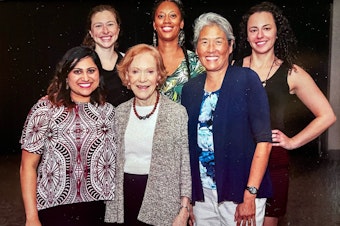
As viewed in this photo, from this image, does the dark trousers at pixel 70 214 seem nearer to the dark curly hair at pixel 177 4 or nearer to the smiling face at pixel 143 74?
the smiling face at pixel 143 74

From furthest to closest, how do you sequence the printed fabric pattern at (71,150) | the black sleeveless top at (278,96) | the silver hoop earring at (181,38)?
the silver hoop earring at (181,38), the black sleeveless top at (278,96), the printed fabric pattern at (71,150)

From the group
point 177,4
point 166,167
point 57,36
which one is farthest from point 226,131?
point 57,36

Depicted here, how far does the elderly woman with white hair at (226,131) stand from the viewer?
1.19 meters

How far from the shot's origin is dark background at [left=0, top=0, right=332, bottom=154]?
1453 mm

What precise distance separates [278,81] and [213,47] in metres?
0.25

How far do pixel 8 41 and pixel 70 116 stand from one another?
64 cm

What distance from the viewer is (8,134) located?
5.33 ft

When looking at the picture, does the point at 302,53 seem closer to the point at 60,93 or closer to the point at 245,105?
the point at 245,105

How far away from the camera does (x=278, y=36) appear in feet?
4.53

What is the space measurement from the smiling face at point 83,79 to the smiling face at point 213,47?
31cm

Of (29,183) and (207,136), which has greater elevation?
(207,136)

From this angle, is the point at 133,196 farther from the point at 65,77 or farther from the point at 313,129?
the point at 313,129

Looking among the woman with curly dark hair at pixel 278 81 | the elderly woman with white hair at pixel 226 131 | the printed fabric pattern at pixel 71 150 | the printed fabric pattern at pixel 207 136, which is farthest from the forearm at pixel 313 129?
the printed fabric pattern at pixel 71 150

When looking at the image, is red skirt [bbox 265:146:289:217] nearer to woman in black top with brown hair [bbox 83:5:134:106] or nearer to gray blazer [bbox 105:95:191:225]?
gray blazer [bbox 105:95:191:225]
